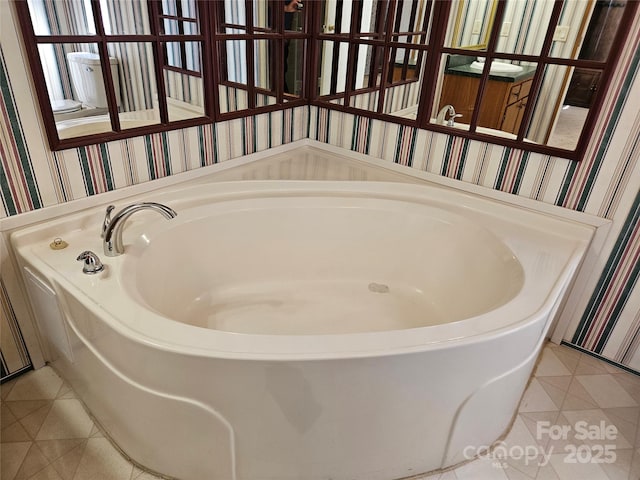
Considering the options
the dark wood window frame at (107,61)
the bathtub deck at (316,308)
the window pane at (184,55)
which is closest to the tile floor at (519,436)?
the bathtub deck at (316,308)


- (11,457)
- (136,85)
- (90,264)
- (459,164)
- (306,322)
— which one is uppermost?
(136,85)

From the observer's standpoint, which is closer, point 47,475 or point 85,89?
point 47,475

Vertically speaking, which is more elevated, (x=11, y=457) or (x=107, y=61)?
(x=107, y=61)

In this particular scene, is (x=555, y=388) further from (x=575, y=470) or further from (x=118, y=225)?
(x=118, y=225)

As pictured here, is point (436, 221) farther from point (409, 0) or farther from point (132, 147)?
point (132, 147)

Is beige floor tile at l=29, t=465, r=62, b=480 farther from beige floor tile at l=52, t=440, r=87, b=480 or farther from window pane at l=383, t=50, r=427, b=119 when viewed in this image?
window pane at l=383, t=50, r=427, b=119

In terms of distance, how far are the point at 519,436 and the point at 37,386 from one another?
175cm

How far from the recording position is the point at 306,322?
1.79 meters

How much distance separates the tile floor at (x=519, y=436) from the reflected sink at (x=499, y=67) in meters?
1.25

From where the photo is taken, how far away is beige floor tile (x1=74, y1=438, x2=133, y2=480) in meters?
1.31

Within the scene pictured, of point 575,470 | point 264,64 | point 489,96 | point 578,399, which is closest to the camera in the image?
point 575,470

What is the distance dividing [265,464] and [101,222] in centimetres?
102

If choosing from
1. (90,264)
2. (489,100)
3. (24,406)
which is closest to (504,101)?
(489,100)

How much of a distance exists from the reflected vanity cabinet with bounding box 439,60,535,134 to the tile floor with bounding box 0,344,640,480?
107 cm
